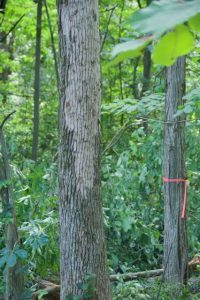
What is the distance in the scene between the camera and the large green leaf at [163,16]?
62cm

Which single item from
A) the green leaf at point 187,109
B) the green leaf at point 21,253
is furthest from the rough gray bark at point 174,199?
the green leaf at point 21,253

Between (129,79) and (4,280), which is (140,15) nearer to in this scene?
(4,280)

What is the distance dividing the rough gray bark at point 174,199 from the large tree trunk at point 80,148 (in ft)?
4.35

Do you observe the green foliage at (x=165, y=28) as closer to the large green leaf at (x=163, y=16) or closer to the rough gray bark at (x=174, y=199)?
the large green leaf at (x=163, y=16)

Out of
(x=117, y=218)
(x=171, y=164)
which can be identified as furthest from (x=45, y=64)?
(x=171, y=164)

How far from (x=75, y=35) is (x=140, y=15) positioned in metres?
2.52

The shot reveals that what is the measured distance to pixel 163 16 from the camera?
0.63m

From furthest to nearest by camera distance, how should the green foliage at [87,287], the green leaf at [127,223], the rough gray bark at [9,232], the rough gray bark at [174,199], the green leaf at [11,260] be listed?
the green leaf at [127,223]
the rough gray bark at [174,199]
the rough gray bark at [9,232]
the green leaf at [11,260]
the green foliage at [87,287]

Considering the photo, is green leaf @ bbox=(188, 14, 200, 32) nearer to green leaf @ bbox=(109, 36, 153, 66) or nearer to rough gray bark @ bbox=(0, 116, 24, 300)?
green leaf @ bbox=(109, 36, 153, 66)

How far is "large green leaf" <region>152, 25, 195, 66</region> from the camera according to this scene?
68 cm

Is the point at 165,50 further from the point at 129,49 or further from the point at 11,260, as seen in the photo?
the point at 11,260

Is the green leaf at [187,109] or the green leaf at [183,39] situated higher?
the green leaf at [187,109]

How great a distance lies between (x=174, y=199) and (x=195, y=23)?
3990 millimetres

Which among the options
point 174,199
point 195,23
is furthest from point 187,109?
point 195,23
